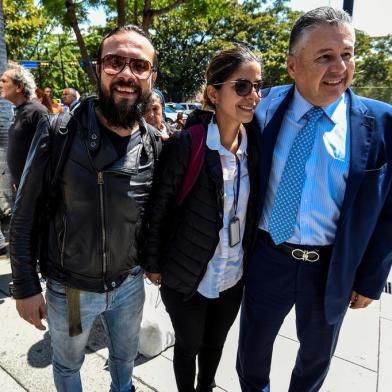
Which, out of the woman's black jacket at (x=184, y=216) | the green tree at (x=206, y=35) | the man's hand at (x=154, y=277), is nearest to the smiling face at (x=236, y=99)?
the woman's black jacket at (x=184, y=216)

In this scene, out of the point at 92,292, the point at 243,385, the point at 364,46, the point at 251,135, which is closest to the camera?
the point at 92,292

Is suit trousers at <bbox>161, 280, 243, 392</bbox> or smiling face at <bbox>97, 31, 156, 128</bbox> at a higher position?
smiling face at <bbox>97, 31, 156, 128</bbox>

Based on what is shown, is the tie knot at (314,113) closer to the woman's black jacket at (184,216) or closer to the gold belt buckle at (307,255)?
the woman's black jacket at (184,216)

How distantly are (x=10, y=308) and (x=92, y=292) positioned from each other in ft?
6.67

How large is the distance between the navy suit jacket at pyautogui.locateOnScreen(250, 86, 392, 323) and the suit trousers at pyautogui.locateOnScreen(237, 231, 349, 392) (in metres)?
0.09

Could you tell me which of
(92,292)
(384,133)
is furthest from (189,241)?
(384,133)

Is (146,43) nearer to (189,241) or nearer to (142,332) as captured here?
(189,241)

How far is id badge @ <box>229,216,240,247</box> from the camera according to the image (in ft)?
6.11

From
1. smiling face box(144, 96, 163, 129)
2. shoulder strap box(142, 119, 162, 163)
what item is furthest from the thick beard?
smiling face box(144, 96, 163, 129)

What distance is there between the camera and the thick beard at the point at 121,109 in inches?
64.4

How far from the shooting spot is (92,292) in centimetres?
169

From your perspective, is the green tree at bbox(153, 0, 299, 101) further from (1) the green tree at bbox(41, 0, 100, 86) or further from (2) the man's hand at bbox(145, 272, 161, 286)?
(2) the man's hand at bbox(145, 272, 161, 286)

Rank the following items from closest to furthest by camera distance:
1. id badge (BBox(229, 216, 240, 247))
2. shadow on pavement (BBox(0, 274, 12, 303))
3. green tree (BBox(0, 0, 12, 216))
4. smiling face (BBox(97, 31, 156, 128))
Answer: smiling face (BBox(97, 31, 156, 128)) → id badge (BBox(229, 216, 240, 247)) → shadow on pavement (BBox(0, 274, 12, 303)) → green tree (BBox(0, 0, 12, 216))

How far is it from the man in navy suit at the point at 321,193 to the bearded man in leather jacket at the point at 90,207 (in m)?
0.68
